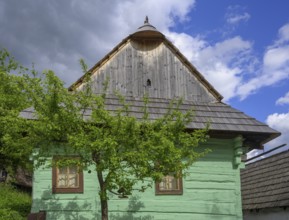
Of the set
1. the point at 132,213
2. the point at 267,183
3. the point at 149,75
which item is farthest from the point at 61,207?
the point at 267,183

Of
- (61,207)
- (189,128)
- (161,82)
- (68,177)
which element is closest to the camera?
(61,207)

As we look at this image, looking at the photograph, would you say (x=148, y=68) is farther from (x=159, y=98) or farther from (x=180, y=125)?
(x=180, y=125)

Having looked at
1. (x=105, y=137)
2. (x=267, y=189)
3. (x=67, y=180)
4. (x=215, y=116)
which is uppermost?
(x=215, y=116)

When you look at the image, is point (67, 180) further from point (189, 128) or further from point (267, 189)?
point (267, 189)

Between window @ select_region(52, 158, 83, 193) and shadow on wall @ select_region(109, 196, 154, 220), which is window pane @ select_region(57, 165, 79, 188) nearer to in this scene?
window @ select_region(52, 158, 83, 193)

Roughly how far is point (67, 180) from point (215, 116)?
13.9 ft

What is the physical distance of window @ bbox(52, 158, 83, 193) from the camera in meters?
10.2

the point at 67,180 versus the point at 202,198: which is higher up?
the point at 67,180

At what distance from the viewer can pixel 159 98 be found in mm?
11875

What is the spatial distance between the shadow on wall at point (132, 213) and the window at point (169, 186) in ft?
1.86

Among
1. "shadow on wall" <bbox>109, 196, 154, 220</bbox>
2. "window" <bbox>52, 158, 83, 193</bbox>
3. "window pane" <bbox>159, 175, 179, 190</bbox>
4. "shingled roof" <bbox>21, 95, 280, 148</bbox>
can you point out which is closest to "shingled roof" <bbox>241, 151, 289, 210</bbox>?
"shingled roof" <bbox>21, 95, 280, 148</bbox>

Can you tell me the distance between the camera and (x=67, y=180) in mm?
10375

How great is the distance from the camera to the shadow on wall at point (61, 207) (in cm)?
1002

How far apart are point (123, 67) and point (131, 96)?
0.99 meters
